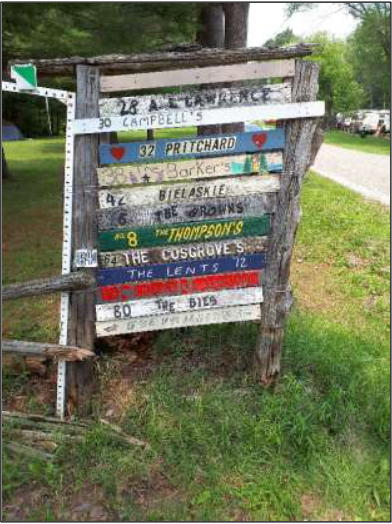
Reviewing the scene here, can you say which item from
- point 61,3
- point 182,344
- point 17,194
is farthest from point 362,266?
point 17,194

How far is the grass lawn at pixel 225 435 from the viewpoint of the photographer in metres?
2.95

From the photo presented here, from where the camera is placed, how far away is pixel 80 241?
134 inches

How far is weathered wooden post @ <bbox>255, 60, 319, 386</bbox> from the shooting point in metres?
3.24

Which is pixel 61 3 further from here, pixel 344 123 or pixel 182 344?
pixel 344 123

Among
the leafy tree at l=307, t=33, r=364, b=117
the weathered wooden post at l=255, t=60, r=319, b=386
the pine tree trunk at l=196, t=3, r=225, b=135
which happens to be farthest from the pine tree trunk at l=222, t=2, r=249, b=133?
the leafy tree at l=307, t=33, r=364, b=117

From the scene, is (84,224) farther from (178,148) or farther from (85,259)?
(178,148)

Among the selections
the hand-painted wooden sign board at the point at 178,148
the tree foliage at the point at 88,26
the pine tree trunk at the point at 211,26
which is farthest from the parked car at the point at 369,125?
the hand-painted wooden sign board at the point at 178,148

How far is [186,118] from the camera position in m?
3.20

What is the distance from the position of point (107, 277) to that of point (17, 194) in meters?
10.1

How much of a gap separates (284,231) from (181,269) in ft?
2.34

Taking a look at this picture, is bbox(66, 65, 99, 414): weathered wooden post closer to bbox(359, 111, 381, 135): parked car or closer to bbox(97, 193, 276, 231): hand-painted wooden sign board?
bbox(97, 193, 276, 231): hand-painted wooden sign board

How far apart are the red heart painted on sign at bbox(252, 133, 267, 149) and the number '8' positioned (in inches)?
A: 37.0

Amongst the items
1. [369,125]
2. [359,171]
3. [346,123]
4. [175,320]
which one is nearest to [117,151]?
[175,320]

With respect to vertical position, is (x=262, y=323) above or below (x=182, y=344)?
above
